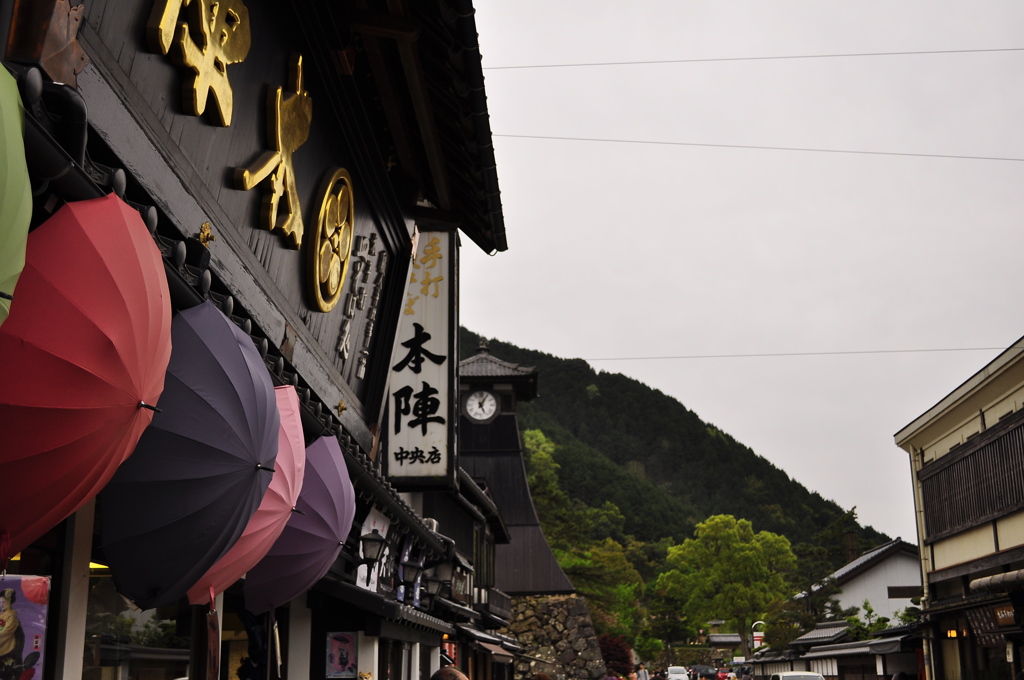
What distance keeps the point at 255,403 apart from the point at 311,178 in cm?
425

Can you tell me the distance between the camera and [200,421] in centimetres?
454

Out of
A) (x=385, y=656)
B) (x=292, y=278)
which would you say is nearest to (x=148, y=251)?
(x=292, y=278)

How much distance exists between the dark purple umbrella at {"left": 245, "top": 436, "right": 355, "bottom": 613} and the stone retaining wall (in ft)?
129

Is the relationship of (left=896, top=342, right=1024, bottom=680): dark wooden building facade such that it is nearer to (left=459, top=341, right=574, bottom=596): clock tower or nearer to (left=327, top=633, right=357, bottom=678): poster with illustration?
(left=327, top=633, right=357, bottom=678): poster with illustration

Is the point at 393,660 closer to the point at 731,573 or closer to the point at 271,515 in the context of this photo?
the point at 271,515

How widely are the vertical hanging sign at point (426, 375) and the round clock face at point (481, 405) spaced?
29.0 metres

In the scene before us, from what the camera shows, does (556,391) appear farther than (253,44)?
Yes

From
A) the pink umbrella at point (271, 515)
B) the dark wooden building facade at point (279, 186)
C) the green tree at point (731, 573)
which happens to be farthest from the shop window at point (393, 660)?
the green tree at point (731, 573)

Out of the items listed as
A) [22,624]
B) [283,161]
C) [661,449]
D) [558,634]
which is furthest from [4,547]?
[661,449]

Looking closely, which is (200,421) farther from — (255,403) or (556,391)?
(556,391)

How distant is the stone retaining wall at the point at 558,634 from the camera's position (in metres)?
44.8

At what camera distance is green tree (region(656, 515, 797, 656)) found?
71.5 meters

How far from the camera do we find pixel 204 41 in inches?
229

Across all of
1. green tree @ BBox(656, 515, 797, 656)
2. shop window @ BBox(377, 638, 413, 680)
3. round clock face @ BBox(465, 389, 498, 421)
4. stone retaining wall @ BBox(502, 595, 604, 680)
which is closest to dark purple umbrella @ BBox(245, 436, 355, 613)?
shop window @ BBox(377, 638, 413, 680)
